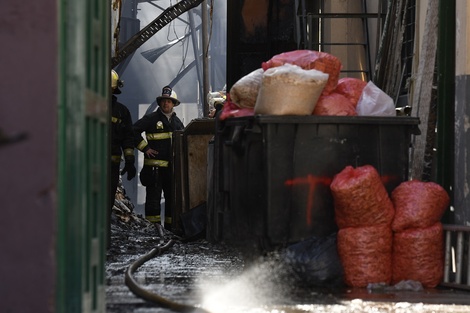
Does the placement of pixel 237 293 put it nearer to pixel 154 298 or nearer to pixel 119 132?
pixel 154 298

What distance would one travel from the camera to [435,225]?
830 centimetres

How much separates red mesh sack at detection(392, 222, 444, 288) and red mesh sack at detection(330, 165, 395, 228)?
20 centimetres

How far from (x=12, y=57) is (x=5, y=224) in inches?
23.8

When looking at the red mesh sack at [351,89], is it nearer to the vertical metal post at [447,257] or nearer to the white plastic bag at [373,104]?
the white plastic bag at [373,104]

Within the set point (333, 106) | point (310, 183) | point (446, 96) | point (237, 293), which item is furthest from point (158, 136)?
point (237, 293)

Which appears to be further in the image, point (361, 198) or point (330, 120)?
point (330, 120)

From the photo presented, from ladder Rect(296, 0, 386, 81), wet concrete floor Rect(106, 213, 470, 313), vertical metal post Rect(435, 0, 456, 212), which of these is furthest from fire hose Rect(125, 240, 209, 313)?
ladder Rect(296, 0, 386, 81)

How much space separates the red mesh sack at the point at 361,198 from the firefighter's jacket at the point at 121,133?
6016 mm

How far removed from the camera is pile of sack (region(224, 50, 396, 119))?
8383 mm

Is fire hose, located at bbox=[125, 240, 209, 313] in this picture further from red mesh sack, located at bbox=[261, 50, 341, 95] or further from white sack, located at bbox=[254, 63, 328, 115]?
red mesh sack, located at bbox=[261, 50, 341, 95]

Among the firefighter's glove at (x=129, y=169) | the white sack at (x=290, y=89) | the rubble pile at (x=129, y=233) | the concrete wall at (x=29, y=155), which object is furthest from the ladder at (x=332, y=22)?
the concrete wall at (x=29, y=155)

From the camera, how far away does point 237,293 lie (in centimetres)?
763

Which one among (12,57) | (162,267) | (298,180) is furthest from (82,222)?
(162,267)

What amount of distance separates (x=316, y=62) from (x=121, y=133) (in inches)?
226
